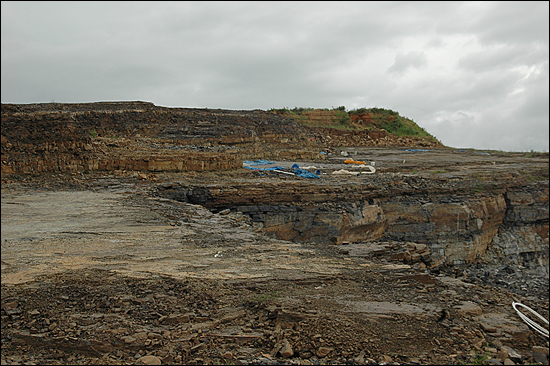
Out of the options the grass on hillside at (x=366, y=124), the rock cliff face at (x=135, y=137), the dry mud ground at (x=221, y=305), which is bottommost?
the dry mud ground at (x=221, y=305)

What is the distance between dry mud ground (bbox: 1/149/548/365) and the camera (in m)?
3.50

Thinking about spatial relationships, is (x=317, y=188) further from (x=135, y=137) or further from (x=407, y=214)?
(x=135, y=137)

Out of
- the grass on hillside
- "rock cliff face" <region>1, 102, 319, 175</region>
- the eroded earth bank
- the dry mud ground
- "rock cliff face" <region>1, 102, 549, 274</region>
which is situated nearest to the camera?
the dry mud ground

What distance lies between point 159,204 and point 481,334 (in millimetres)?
7082

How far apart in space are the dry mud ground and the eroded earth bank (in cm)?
2

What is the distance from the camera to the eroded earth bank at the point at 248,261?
12.0ft

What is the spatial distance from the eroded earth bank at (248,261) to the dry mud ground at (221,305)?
21 mm

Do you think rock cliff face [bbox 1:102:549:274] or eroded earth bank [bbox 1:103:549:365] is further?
rock cliff face [bbox 1:102:549:274]

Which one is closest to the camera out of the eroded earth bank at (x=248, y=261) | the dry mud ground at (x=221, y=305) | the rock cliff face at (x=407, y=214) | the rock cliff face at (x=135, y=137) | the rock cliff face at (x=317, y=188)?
the dry mud ground at (x=221, y=305)

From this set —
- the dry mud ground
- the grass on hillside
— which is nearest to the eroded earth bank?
the dry mud ground

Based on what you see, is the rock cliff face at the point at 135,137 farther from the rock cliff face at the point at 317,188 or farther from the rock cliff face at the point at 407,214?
the rock cliff face at the point at 407,214

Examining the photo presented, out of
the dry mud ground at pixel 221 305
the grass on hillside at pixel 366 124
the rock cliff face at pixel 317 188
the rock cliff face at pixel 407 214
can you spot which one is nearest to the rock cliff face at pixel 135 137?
the rock cliff face at pixel 317 188

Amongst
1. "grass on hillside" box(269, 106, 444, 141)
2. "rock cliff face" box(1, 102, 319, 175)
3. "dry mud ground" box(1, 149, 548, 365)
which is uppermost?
"grass on hillside" box(269, 106, 444, 141)

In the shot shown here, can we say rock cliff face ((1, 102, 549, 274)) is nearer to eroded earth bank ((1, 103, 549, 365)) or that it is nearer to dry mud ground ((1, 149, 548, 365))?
eroded earth bank ((1, 103, 549, 365))
